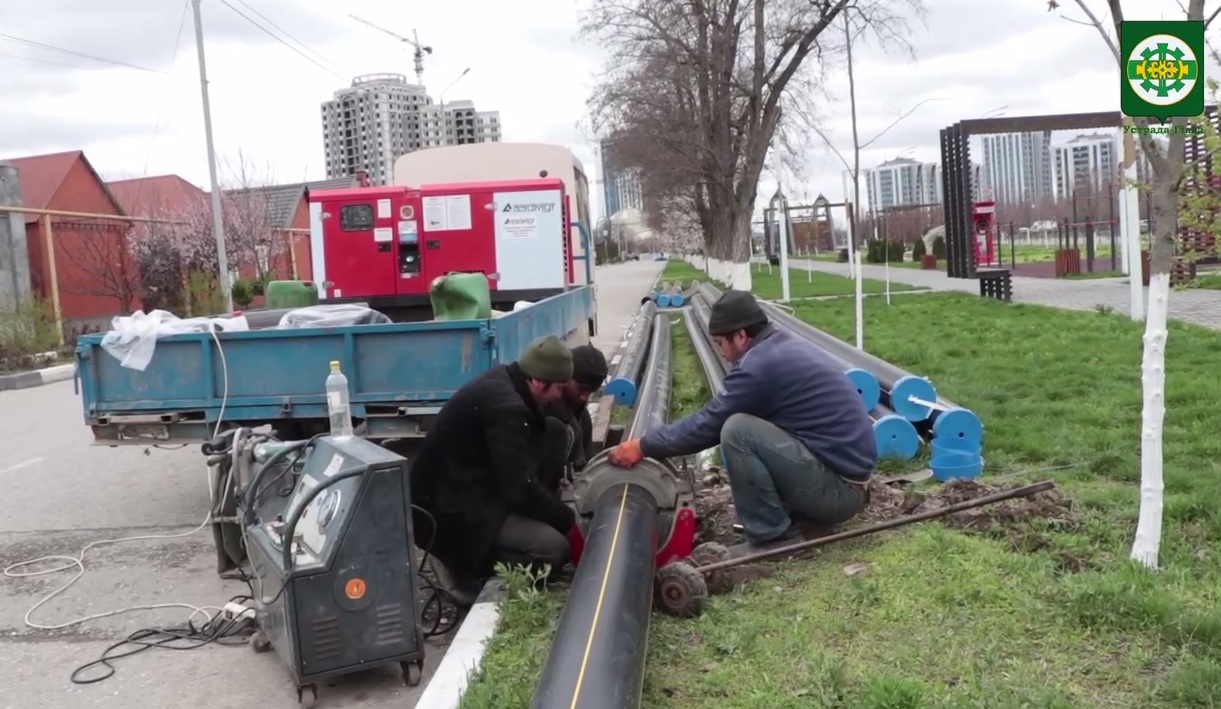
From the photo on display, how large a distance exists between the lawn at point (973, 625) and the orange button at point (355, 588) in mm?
569

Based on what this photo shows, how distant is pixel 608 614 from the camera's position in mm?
3723

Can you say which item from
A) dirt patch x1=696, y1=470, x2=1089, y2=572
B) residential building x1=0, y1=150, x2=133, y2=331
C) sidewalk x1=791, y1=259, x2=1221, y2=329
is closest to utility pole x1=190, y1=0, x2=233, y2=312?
residential building x1=0, y1=150, x2=133, y2=331

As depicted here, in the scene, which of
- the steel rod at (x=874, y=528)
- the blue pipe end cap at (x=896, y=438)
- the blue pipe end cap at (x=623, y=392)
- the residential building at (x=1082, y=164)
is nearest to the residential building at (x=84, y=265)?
the blue pipe end cap at (x=623, y=392)

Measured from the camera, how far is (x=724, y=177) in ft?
95.1

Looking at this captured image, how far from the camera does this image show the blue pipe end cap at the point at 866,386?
7.57 metres

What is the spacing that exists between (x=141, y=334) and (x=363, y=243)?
11.8 feet

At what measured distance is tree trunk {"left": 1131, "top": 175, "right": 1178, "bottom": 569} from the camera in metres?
4.38

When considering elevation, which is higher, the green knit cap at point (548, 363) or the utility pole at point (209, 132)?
the utility pole at point (209, 132)

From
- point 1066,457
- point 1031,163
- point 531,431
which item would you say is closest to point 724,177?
point 1066,457

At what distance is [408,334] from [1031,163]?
197 feet

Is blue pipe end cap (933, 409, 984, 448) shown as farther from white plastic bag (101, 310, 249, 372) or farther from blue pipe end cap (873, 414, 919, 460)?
white plastic bag (101, 310, 249, 372)

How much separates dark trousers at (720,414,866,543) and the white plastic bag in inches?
143

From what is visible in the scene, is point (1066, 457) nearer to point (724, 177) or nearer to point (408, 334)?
point (408, 334)

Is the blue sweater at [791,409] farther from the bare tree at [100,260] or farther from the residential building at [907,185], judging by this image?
the bare tree at [100,260]
